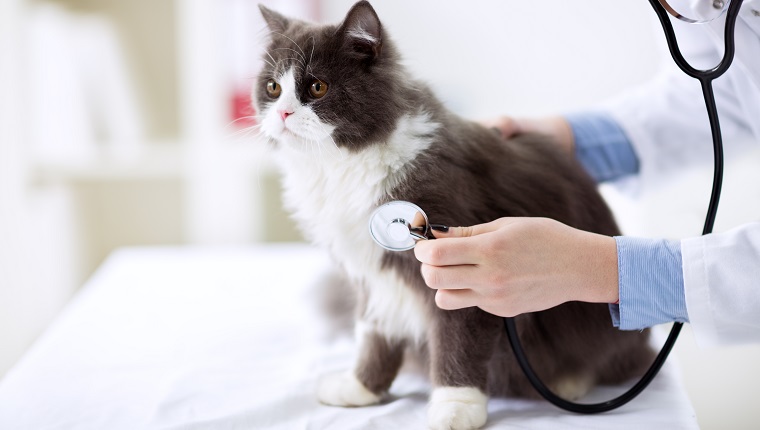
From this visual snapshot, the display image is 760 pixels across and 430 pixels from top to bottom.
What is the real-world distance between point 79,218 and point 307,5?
1277mm

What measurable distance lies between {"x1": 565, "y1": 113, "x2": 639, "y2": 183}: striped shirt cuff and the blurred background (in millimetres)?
1056

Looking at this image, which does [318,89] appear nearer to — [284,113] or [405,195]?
[284,113]

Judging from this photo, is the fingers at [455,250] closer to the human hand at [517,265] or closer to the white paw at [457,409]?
the human hand at [517,265]

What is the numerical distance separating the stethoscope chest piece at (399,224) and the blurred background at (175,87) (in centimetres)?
168

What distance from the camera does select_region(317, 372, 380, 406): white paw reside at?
117 centimetres

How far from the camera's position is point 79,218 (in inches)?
113

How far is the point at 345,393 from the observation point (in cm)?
117

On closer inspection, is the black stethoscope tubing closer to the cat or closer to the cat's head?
the cat

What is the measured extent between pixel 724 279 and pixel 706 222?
11 cm

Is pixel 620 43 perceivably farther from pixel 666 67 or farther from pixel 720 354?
pixel 720 354

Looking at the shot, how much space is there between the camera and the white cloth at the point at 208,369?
109 centimetres

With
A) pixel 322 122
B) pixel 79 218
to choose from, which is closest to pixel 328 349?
pixel 322 122

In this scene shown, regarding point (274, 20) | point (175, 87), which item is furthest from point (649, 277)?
point (175, 87)

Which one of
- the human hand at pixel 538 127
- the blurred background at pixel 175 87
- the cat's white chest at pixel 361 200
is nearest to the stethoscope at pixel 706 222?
the cat's white chest at pixel 361 200
